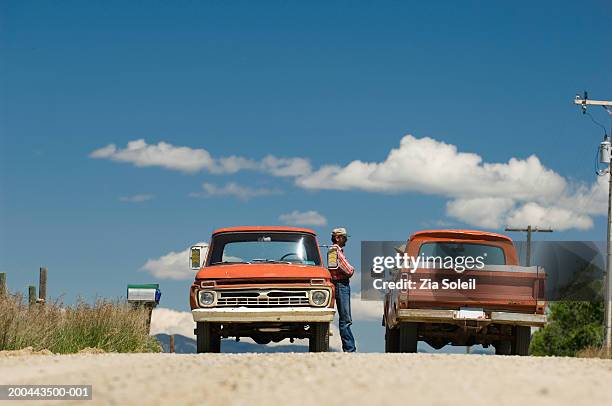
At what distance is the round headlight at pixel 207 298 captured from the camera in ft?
54.6

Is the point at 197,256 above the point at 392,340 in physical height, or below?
above

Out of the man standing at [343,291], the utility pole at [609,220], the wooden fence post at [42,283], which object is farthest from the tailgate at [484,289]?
the utility pole at [609,220]

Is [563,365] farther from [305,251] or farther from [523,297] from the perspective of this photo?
[305,251]

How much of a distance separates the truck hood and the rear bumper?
1633mm

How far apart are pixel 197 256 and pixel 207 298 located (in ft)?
2.81

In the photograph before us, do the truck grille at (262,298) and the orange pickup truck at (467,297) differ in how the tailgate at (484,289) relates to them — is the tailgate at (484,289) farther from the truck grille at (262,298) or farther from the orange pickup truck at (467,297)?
the truck grille at (262,298)

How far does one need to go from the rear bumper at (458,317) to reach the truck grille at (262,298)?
189cm

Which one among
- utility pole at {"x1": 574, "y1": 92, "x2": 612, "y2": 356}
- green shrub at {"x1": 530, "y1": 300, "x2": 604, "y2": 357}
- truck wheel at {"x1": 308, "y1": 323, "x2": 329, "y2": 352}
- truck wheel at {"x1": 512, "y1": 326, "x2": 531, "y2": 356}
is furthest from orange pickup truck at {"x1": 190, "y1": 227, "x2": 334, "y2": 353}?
green shrub at {"x1": 530, "y1": 300, "x2": 604, "y2": 357}

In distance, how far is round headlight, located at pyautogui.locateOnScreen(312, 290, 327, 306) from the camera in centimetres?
1661

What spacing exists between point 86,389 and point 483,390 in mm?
3664

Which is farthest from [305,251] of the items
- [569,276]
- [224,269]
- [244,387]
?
[569,276]

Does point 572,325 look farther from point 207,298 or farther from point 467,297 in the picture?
point 207,298

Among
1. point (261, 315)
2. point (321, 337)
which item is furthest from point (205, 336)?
point (321, 337)

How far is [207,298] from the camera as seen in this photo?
16688mm
